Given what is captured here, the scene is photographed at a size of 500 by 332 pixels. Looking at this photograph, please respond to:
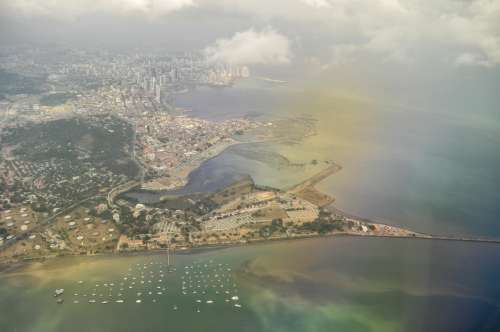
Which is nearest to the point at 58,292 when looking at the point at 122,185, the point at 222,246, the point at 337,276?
the point at 222,246

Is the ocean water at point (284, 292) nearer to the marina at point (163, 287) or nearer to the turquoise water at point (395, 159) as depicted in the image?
the marina at point (163, 287)

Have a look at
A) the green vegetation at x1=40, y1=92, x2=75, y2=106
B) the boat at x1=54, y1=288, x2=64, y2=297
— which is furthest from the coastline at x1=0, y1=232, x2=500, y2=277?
the green vegetation at x1=40, y1=92, x2=75, y2=106

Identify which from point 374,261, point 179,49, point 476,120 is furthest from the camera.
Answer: point 179,49

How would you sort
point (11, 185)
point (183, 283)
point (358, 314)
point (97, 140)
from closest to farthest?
point (358, 314) < point (183, 283) < point (11, 185) < point (97, 140)

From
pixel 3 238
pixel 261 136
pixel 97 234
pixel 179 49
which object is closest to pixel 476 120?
pixel 261 136

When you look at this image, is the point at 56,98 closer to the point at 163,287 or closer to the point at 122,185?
the point at 122,185

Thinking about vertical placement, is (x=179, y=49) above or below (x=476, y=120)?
above

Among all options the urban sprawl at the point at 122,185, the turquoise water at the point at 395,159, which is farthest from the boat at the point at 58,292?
the turquoise water at the point at 395,159

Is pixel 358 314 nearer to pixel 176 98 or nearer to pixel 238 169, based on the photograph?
pixel 238 169
